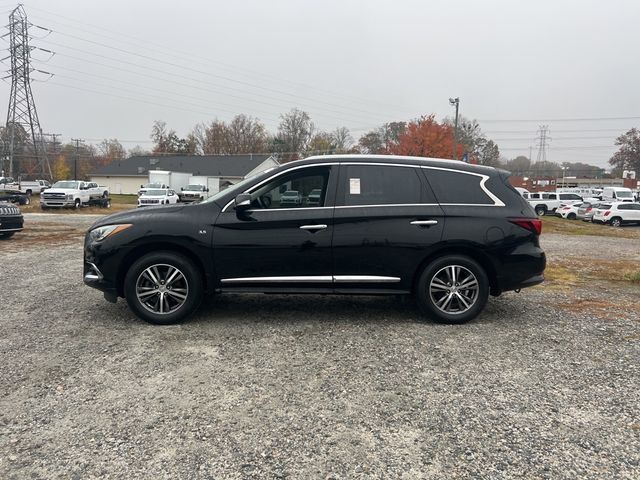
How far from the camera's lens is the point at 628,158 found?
89.1m

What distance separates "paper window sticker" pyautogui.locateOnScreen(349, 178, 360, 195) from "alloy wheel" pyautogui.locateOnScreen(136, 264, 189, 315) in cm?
200

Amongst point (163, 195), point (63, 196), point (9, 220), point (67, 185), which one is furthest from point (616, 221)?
point (67, 185)

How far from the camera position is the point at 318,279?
15.9 feet

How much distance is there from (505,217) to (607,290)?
3.24 metres

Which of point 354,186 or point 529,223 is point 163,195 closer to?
point 354,186

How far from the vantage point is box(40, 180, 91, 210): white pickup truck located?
90.7ft

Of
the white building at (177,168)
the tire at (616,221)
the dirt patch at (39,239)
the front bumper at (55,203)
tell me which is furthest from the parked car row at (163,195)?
the tire at (616,221)

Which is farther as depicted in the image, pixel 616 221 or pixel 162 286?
pixel 616 221

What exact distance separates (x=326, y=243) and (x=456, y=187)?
158 centimetres

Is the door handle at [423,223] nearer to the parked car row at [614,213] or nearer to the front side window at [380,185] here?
the front side window at [380,185]

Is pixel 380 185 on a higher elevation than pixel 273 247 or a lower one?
higher

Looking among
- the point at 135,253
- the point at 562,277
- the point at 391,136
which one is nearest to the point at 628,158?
the point at 391,136

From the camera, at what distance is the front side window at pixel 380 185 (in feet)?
16.2

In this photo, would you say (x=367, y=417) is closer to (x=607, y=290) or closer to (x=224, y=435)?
(x=224, y=435)
